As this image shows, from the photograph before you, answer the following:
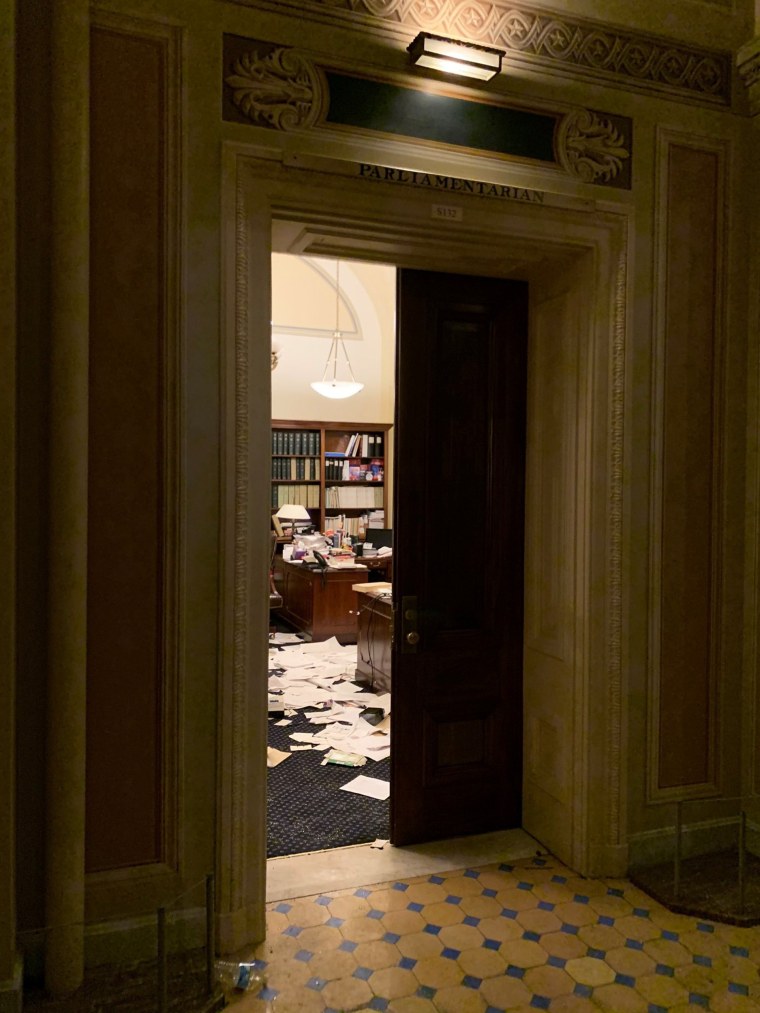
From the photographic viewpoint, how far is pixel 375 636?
540 cm

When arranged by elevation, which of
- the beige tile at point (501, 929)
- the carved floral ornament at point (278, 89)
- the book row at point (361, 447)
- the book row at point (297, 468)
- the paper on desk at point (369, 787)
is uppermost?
the carved floral ornament at point (278, 89)

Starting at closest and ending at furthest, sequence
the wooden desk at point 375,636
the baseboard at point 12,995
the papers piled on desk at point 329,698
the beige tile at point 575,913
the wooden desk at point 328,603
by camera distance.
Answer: the baseboard at point 12,995, the beige tile at point 575,913, the papers piled on desk at point 329,698, the wooden desk at point 375,636, the wooden desk at point 328,603

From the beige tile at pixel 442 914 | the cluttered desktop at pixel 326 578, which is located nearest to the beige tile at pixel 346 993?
the beige tile at pixel 442 914

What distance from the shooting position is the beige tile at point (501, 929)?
2.50 metres

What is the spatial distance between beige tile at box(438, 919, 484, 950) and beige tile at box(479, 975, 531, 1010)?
18 cm

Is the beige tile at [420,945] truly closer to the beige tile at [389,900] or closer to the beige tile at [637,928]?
the beige tile at [389,900]

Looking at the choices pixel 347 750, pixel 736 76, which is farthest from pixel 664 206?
pixel 347 750

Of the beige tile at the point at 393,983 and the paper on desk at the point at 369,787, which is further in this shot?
the paper on desk at the point at 369,787

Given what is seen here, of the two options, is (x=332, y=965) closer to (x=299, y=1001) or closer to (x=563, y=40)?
→ (x=299, y=1001)

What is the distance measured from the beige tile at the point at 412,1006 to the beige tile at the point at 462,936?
0.28m

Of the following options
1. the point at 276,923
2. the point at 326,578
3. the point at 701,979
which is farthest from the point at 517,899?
the point at 326,578

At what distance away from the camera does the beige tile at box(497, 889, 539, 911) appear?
2.70m

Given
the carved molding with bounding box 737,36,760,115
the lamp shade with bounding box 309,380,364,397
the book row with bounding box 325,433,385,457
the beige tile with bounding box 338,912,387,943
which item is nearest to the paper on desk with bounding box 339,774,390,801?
the beige tile with bounding box 338,912,387,943

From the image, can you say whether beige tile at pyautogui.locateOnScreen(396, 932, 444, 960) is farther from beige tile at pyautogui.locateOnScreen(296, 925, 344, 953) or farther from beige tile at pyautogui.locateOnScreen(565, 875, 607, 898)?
beige tile at pyautogui.locateOnScreen(565, 875, 607, 898)
